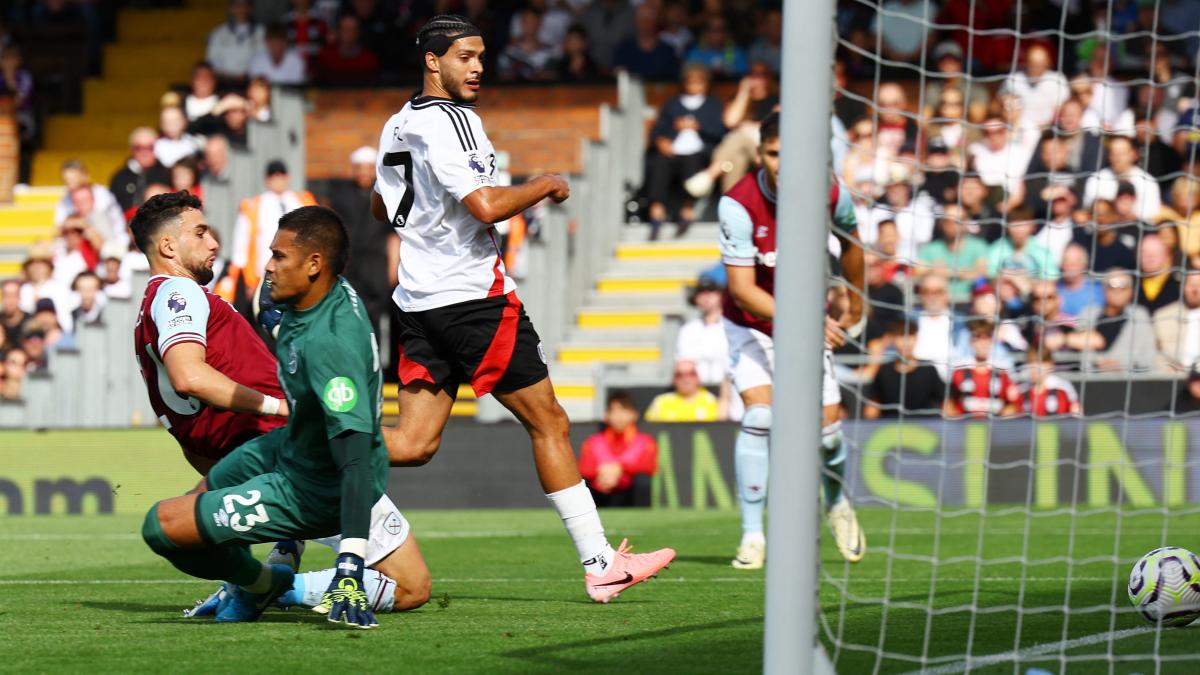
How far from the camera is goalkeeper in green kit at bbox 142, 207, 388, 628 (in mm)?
5930

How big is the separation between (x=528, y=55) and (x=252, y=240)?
5448mm

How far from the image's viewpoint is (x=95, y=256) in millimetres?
18719

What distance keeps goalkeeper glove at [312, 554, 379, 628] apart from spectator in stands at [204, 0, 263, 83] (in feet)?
50.4

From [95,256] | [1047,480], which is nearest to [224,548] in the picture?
[1047,480]

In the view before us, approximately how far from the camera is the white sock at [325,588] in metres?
6.53

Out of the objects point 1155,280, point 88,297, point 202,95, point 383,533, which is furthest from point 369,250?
point 383,533

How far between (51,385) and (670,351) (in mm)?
5532

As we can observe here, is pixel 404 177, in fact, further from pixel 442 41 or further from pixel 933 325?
pixel 933 325

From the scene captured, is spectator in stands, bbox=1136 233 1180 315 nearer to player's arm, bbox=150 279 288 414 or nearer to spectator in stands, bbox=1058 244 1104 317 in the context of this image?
spectator in stands, bbox=1058 244 1104 317

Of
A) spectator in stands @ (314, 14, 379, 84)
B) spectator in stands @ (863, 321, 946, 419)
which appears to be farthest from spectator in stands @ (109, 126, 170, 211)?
spectator in stands @ (863, 321, 946, 419)

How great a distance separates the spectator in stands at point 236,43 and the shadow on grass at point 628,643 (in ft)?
51.3

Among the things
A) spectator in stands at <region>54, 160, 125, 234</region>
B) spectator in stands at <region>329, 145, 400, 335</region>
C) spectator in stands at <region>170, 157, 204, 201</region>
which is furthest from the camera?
spectator in stands at <region>54, 160, 125, 234</region>

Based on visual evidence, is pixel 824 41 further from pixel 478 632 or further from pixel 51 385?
pixel 51 385

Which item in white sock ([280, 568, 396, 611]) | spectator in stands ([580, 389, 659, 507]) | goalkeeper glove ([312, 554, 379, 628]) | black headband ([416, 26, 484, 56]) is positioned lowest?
spectator in stands ([580, 389, 659, 507])
